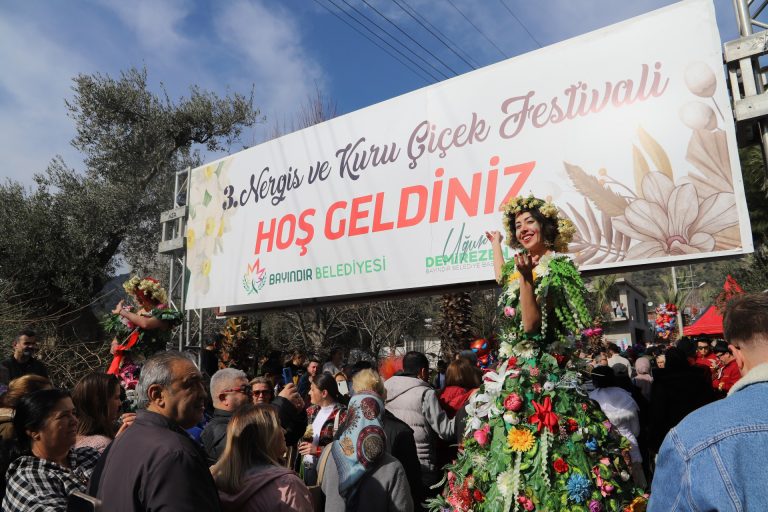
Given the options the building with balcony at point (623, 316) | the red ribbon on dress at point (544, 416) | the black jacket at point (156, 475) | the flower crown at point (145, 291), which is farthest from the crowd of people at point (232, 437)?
the building with balcony at point (623, 316)

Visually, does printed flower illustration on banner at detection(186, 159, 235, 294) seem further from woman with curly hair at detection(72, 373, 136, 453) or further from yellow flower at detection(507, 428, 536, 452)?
yellow flower at detection(507, 428, 536, 452)


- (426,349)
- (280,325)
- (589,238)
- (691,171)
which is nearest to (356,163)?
(589,238)

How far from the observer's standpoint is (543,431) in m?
2.97

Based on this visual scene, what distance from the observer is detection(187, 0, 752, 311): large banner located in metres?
5.25

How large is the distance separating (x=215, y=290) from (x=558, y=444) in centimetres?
739

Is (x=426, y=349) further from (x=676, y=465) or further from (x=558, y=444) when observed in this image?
(x=676, y=465)

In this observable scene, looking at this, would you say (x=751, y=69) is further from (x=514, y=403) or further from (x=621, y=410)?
(x=514, y=403)

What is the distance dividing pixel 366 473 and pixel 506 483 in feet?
2.66

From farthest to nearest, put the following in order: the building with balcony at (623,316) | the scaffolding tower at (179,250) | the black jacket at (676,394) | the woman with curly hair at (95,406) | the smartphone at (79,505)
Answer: the building with balcony at (623,316) < the scaffolding tower at (179,250) < the black jacket at (676,394) < the woman with curly hair at (95,406) < the smartphone at (79,505)

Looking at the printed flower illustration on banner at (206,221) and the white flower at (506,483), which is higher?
the printed flower illustration on banner at (206,221)

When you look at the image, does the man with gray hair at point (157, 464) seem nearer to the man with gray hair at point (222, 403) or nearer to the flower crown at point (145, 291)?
the man with gray hair at point (222, 403)

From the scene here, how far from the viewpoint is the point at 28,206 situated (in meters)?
13.4

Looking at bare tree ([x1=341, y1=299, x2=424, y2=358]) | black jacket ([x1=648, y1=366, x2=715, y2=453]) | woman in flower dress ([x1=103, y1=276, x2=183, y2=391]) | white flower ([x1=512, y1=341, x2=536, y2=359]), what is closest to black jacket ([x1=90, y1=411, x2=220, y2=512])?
white flower ([x1=512, y1=341, x2=536, y2=359])

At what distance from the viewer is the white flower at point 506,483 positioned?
2.90m
